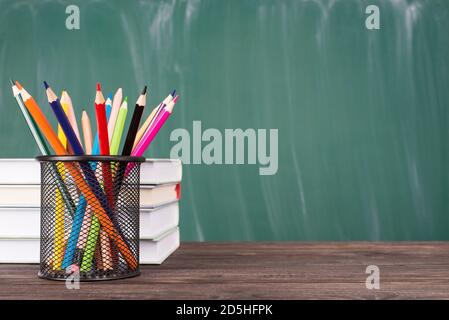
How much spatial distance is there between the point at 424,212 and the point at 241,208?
453 millimetres

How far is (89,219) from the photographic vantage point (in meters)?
0.70

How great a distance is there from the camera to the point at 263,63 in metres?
1.45

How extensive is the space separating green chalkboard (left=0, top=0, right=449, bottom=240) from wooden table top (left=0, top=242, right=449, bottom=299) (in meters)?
0.45

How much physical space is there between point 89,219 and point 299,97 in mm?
854

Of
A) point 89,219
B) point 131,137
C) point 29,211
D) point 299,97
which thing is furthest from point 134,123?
point 299,97

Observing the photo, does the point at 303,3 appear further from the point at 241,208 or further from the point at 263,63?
the point at 241,208

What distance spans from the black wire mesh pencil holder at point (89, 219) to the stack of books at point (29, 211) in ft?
0.24

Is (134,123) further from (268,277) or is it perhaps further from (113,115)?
(268,277)

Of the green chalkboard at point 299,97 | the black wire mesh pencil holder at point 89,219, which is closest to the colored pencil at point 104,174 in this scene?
the black wire mesh pencil holder at point 89,219

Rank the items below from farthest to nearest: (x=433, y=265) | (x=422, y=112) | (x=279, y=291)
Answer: (x=422, y=112)
(x=433, y=265)
(x=279, y=291)

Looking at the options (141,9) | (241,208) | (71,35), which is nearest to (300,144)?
(241,208)

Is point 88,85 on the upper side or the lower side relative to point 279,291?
upper

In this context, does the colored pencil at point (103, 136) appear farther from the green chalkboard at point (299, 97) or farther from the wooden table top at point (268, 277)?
the green chalkboard at point (299, 97)

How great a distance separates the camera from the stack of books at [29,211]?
80cm
